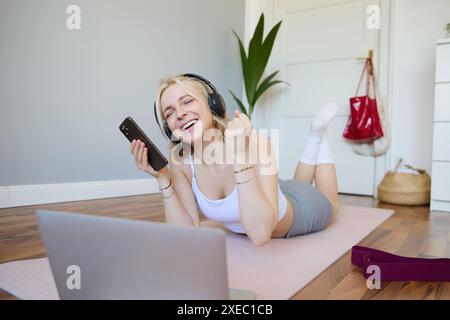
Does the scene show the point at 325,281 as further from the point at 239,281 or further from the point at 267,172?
the point at 267,172

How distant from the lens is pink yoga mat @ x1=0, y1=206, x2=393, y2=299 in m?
0.87

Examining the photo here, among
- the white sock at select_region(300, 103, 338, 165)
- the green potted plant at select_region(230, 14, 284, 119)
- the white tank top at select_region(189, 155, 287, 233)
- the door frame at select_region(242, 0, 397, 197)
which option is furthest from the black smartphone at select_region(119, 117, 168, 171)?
the door frame at select_region(242, 0, 397, 197)

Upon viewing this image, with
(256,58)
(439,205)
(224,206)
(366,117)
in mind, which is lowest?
(439,205)

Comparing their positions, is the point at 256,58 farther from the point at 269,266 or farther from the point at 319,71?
the point at 269,266

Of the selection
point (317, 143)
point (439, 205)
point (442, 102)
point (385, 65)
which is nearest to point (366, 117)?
point (385, 65)

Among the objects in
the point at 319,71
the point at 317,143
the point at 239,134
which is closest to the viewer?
the point at 239,134

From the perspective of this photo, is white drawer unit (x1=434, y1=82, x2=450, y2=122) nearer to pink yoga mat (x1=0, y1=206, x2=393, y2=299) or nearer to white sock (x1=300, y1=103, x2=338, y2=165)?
white sock (x1=300, y1=103, x2=338, y2=165)

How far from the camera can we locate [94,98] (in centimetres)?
227

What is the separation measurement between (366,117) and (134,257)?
248cm

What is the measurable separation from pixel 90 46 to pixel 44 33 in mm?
271

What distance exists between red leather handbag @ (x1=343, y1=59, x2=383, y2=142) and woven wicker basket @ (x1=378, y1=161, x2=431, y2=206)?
36cm

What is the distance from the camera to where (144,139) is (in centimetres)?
102

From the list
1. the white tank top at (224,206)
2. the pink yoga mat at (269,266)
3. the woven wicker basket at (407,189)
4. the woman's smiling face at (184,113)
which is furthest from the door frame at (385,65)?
the woman's smiling face at (184,113)
